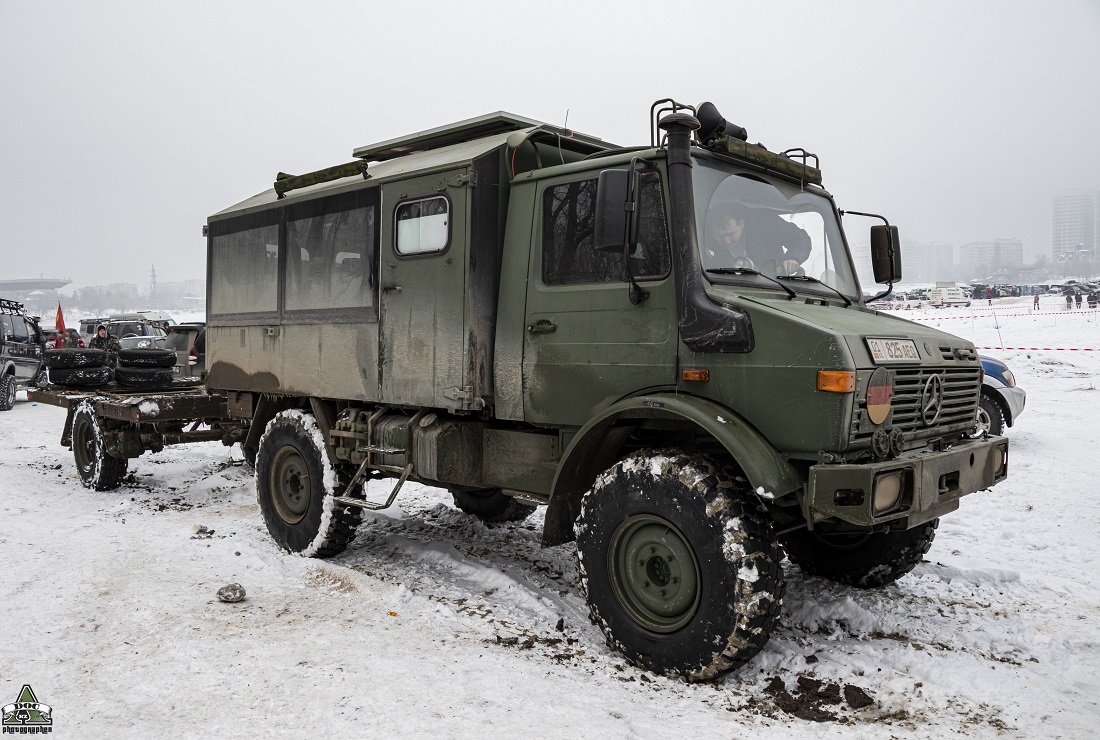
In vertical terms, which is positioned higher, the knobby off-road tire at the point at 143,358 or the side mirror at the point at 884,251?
the side mirror at the point at 884,251

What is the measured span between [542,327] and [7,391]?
17094 mm

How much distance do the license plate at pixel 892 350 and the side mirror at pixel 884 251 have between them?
5.41ft

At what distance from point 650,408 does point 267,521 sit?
4127 millimetres

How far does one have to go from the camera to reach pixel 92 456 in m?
8.92

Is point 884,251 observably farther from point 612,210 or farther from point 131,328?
point 131,328

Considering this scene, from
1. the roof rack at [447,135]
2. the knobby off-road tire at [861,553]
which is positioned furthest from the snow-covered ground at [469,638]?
the roof rack at [447,135]

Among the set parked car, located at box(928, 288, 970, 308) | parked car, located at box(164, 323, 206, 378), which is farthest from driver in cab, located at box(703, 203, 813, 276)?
parked car, located at box(928, 288, 970, 308)

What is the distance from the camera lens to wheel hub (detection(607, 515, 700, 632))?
161 inches

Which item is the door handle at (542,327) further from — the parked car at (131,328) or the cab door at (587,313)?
the parked car at (131,328)

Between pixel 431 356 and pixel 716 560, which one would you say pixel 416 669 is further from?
pixel 431 356

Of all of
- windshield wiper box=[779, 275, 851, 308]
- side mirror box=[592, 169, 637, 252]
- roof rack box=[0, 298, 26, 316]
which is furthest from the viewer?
roof rack box=[0, 298, 26, 316]

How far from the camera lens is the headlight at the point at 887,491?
370 centimetres

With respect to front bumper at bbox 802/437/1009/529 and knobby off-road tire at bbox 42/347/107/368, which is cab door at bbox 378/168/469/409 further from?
knobby off-road tire at bbox 42/347/107/368

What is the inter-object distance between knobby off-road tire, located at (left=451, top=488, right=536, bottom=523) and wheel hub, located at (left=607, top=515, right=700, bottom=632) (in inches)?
120
